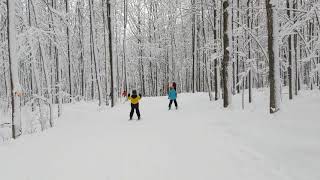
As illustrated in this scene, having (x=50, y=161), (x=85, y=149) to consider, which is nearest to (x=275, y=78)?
(x=85, y=149)

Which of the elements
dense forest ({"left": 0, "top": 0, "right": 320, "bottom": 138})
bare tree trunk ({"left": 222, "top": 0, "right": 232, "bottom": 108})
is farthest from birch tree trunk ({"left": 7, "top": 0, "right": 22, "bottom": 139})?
bare tree trunk ({"left": 222, "top": 0, "right": 232, "bottom": 108})

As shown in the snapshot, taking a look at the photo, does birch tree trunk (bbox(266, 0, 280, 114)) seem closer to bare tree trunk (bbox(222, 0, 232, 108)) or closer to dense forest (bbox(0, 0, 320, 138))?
dense forest (bbox(0, 0, 320, 138))

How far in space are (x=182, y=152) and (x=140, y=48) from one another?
34.4 meters

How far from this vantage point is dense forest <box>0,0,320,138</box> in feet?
55.2

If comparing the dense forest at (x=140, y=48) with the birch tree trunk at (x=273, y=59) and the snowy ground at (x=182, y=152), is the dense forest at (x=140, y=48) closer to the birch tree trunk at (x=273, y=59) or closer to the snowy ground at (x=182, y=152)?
the birch tree trunk at (x=273, y=59)

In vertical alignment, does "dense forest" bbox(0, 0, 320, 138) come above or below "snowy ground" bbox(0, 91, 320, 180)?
above

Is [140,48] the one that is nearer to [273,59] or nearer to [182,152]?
[273,59]

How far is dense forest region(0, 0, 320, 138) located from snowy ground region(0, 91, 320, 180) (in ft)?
8.75

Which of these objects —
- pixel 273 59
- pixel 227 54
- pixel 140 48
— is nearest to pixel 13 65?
pixel 227 54

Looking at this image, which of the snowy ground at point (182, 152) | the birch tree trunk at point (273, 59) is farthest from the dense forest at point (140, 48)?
the snowy ground at point (182, 152)

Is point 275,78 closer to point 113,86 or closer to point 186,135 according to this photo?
point 186,135

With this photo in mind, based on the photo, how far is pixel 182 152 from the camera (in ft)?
28.7

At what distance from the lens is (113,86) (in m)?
25.7

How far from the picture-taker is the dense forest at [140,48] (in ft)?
55.2
